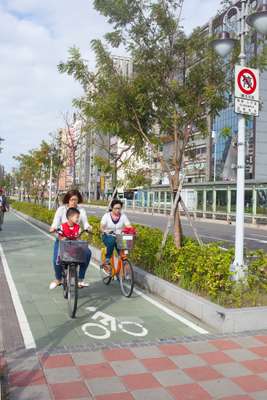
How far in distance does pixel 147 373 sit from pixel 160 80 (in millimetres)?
5877

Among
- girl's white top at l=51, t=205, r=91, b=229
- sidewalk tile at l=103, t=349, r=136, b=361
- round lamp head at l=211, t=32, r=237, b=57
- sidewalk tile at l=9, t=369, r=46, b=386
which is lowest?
sidewalk tile at l=103, t=349, r=136, b=361

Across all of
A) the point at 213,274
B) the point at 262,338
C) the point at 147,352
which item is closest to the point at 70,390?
the point at 147,352

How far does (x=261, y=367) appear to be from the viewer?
4.18 metres

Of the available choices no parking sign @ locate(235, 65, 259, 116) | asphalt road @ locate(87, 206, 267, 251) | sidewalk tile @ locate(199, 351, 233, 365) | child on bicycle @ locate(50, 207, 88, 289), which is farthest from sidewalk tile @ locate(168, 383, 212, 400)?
asphalt road @ locate(87, 206, 267, 251)

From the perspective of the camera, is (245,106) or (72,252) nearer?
(72,252)

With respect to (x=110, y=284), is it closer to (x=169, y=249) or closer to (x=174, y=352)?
(x=169, y=249)

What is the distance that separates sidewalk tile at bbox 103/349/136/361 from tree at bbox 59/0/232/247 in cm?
418

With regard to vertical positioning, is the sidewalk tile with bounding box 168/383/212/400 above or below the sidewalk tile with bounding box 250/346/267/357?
above

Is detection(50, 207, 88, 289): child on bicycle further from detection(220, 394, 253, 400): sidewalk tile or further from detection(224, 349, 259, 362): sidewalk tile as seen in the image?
detection(220, 394, 253, 400): sidewalk tile

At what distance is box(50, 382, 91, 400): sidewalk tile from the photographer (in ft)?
11.4

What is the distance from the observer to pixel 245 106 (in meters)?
6.43

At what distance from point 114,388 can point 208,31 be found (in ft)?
24.2

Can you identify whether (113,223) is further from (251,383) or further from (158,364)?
(251,383)

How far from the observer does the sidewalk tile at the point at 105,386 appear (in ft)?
11.8
